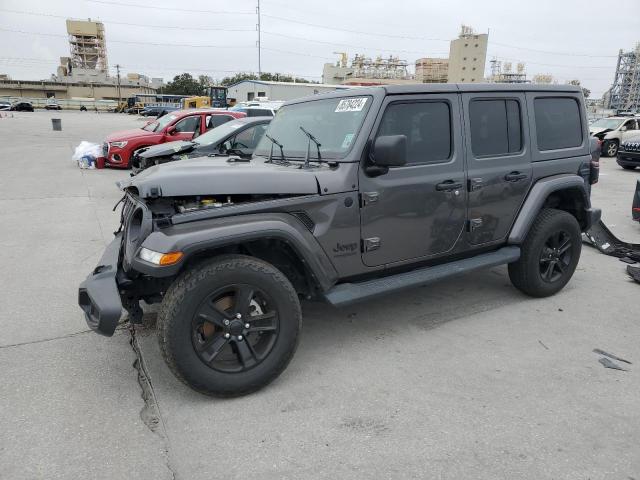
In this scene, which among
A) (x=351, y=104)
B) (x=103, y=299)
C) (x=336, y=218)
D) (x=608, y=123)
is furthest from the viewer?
(x=608, y=123)

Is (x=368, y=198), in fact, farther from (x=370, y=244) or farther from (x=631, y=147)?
(x=631, y=147)

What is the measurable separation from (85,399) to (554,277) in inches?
163

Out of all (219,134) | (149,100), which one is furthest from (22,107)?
(219,134)

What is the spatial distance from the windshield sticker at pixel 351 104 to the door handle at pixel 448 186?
0.84 meters

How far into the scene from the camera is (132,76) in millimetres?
118562

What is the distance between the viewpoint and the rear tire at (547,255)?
423 centimetres

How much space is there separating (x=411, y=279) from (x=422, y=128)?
116 centimetres

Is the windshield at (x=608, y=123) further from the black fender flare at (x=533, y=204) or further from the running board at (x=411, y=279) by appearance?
the running board at (x=411, y=279)

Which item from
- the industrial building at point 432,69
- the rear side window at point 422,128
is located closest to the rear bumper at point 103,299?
the rear side window at point 422,128

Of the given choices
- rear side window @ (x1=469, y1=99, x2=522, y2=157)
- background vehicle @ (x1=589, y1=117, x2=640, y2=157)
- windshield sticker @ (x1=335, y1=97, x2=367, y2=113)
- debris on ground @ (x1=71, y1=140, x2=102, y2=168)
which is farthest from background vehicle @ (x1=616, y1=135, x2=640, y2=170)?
debris on ground @ (x1=71, y1=140, x2=102, y2=168)

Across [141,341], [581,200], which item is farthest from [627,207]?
[141,341]

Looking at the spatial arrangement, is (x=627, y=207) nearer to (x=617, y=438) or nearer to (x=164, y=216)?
(x=617, y=438)

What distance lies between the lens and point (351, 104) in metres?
3.46

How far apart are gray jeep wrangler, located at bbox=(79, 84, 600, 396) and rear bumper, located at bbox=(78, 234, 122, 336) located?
0.01 metres
